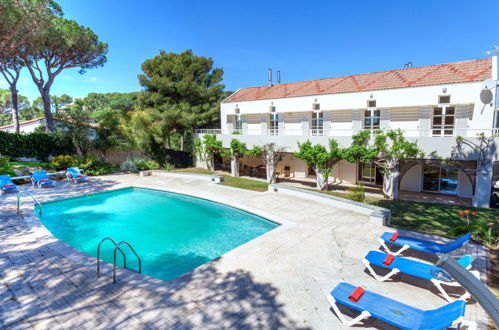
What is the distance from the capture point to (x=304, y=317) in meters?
6.04

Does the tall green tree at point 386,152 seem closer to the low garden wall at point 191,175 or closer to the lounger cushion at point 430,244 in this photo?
the lounger cushion at point 430,244

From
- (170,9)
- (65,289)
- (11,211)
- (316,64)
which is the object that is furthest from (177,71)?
(65,289)

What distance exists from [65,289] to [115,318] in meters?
2.09

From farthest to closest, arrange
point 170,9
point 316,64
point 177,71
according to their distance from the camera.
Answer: point 316,64 < point 177,71 < point 170,9

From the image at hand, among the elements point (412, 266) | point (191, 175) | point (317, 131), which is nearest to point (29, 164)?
point (191, 175)

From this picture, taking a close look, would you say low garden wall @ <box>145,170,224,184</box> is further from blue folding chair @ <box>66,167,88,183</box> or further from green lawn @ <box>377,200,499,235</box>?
green lawn @ <box>377,200,499,235</box>

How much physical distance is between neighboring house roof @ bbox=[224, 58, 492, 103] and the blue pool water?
1275 cm

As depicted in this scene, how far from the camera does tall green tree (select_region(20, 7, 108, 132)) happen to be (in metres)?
25.9

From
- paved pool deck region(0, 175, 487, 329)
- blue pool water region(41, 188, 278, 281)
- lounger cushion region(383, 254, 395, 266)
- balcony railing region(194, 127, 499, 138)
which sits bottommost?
blue pool water region(41, 188, 278, 281)

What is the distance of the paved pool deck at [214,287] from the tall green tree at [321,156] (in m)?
8.11

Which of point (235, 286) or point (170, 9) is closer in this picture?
point (235, 286)

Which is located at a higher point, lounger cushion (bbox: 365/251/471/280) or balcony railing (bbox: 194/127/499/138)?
balcony railing (bbox: 194/127/499/138)

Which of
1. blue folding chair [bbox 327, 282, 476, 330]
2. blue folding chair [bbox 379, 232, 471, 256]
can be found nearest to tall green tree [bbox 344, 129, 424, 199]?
blue folding chair [bbox 379, 232, 471, 256]

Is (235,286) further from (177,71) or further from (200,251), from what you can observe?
(177,71)
